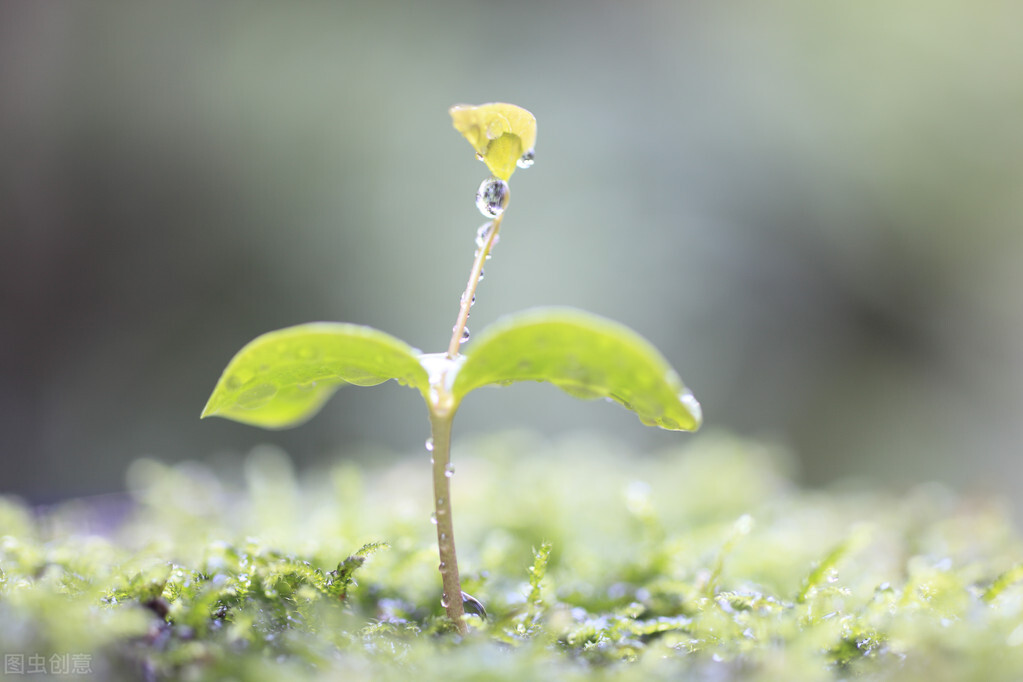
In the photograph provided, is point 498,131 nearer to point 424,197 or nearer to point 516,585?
point 516,585

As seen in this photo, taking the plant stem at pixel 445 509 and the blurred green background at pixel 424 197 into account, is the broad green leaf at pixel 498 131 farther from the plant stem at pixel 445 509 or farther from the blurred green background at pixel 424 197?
the blurred green background at pixel 424 197

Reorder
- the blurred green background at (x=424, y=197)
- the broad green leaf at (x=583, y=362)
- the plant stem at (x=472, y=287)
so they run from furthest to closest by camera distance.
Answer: the blurred green background at (x=424, y=197), the plant stem at (x=472, y=287), the broad green leaf at (x=583, y=362)

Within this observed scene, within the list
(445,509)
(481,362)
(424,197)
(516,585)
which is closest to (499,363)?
(481,362)

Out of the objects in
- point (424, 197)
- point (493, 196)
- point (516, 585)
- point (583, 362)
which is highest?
point (424, 197)

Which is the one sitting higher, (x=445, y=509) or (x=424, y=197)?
(x=424, y=197)

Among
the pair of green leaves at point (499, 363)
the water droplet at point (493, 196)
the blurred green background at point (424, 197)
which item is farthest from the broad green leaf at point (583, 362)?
the blurred green background at point (424, 197)

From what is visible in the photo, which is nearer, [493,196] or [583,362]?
[583,362]

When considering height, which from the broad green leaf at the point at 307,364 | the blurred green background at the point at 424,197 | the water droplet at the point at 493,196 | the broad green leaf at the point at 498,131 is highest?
the blurred green background at the point at 424,197
